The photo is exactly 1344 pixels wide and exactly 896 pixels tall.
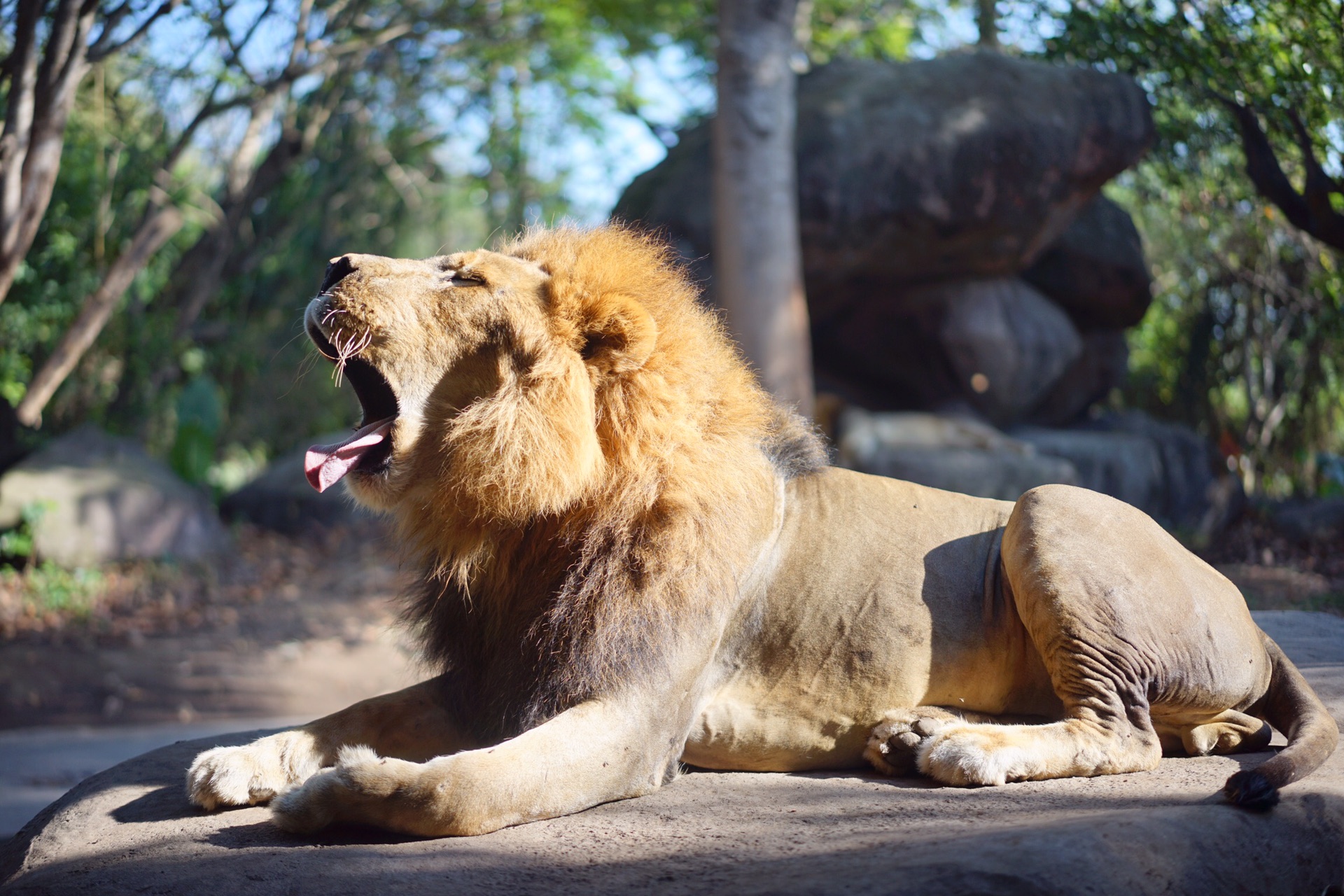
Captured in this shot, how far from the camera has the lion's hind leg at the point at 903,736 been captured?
8.60 feet

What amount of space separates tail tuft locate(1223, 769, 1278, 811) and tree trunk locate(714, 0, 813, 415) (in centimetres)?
564

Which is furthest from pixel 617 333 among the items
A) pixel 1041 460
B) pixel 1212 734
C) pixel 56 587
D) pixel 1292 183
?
pixel 56 587

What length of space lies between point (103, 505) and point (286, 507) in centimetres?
187

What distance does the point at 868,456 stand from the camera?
319 inches

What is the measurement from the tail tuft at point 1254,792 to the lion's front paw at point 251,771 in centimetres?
202

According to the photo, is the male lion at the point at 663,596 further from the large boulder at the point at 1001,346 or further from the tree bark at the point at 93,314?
the large boulder at the point at 1001,346

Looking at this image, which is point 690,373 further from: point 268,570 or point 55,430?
point 55,430

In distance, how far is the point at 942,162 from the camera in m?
8.78

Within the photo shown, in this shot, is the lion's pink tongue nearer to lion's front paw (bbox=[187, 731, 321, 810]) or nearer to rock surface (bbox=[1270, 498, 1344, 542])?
lion's front paw (bbox=[187, 731, 321, 810])

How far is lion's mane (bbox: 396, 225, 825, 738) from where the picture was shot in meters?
2.47

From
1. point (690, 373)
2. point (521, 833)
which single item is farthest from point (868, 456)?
point (521, 833)

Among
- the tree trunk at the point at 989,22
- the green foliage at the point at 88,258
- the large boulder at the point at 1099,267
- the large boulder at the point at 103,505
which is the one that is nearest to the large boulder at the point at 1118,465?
the large boulder at the point at 1099,267

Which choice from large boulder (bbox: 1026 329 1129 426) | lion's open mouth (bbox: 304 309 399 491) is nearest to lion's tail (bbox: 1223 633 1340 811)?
lion's open mouth (bbox: 304 309 399 491)

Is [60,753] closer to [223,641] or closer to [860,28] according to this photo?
[223,641]
